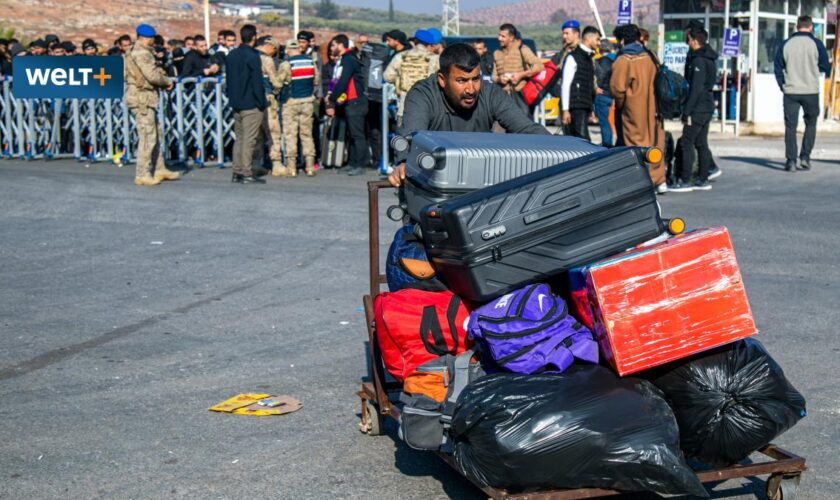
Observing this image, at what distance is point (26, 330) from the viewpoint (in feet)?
25.6

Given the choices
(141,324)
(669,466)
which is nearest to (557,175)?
(669,466)

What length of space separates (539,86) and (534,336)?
493 inches

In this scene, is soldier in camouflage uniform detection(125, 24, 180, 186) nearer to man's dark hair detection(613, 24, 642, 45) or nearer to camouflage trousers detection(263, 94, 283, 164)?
camouflage trousers detection(263, 94, 283, 164)

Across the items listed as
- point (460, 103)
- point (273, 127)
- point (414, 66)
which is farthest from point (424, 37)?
point (460, 103)

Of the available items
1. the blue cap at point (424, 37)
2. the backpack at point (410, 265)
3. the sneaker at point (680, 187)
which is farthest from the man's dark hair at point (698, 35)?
the backpack at point (410, 265)

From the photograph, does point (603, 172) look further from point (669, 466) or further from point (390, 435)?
point (390, 435)

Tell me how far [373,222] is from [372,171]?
1199 cm

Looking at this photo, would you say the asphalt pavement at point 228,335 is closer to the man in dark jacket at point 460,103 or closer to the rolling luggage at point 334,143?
the man in dark jacket at point 460,103

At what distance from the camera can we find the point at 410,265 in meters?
4.95

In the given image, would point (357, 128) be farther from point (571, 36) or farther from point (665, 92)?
point (665, 92)

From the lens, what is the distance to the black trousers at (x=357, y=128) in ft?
54.1

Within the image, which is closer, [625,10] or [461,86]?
[461,86]

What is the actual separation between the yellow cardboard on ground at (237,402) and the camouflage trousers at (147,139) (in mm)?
9540

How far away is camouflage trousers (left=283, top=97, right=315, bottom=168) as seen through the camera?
16.3 m
